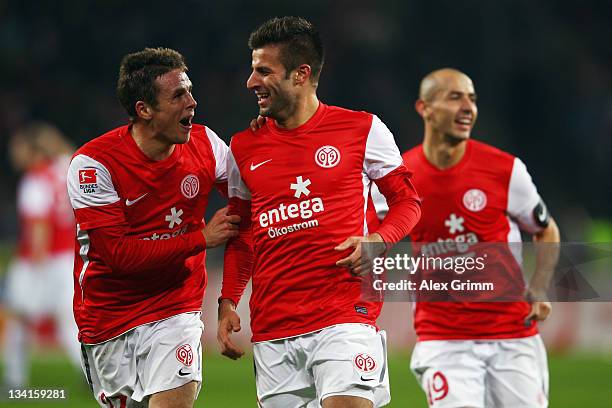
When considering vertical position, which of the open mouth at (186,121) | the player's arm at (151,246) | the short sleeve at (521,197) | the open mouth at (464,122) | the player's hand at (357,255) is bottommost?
the player's hand at (357,255)

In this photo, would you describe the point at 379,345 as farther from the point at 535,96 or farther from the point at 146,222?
the point at 535,96

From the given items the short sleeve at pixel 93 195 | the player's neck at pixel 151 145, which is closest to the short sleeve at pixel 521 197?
the player's neck at pixel 151 145

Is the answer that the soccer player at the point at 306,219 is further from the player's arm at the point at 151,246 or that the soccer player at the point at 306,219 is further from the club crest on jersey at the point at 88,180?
the club crest on jersey at the point at 88,180

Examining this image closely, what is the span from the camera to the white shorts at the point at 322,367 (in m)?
4.39

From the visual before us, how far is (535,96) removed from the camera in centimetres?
1883

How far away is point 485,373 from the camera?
586 centimetres

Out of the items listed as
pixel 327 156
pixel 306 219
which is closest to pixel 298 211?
pixel 306 219

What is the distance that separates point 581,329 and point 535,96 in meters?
6.36

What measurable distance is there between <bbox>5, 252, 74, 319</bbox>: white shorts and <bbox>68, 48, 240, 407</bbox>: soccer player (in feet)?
16.6

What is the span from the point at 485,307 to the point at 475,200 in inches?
23.7

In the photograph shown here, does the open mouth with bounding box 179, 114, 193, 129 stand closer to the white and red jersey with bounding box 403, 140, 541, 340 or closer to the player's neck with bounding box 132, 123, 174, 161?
the player's neck with bounding box 132, 123, 174, 161

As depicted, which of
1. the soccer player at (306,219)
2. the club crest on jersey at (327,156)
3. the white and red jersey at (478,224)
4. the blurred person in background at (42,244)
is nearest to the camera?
the soccer player at (306,219)

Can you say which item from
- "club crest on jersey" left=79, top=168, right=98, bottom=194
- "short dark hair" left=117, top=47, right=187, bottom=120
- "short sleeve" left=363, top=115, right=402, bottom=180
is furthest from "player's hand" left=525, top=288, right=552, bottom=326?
"club crest on jersey" left=79, top=168, right=98, bottom=194

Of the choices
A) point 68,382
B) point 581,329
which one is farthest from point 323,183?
point 581,329
